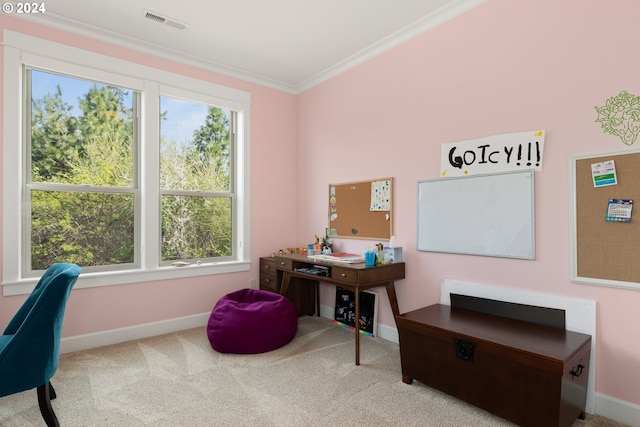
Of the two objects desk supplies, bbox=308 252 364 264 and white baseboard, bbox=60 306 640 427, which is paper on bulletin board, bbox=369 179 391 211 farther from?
white baseboard, bbox=60 306 640 427

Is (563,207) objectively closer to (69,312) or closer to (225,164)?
(225,164)

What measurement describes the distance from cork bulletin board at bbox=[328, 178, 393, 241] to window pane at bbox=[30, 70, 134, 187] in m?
1.98

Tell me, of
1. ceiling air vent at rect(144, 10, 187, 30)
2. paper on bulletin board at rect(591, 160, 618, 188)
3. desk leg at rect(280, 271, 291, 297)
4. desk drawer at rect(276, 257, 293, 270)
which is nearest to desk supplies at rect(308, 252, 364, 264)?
desk drawer at rect(276, 257, 293, 270)

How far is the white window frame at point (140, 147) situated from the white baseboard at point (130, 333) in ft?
1.37

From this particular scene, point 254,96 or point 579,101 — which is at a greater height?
point 254,96

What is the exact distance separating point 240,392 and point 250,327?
0.64 metres

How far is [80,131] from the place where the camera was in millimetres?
2957

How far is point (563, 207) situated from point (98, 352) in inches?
139

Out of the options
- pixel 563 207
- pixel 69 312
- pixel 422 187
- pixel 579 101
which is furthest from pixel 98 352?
pixel 579 101

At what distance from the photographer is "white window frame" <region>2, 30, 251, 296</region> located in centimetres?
259

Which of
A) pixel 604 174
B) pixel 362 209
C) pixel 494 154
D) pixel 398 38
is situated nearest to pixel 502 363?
pixel 604 174

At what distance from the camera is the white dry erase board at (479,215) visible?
2.26 m

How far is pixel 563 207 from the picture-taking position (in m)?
2.09

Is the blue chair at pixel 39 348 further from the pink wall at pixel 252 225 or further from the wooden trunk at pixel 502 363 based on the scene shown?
the wooden trunk at pixel 502 363
